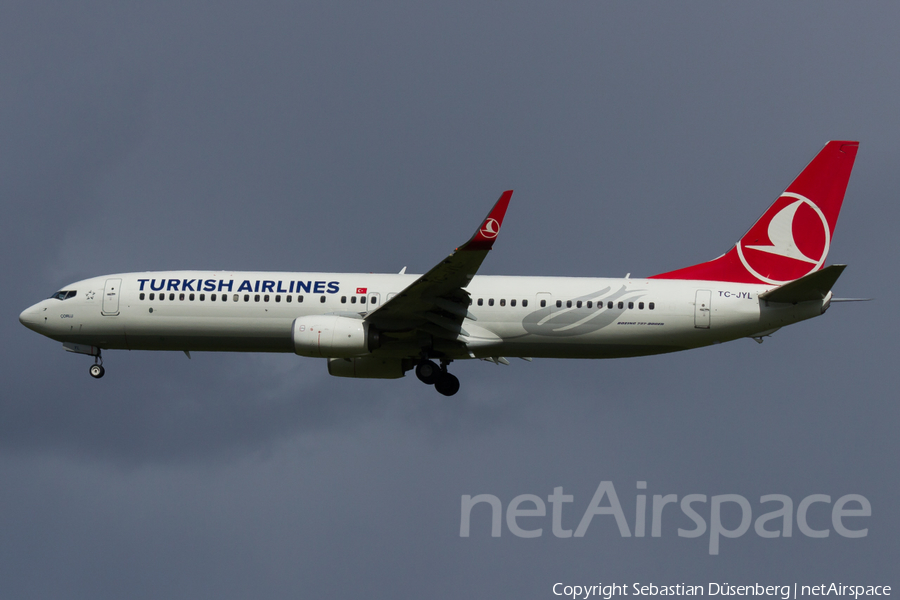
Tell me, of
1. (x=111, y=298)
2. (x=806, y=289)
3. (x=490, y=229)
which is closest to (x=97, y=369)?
(x=111, y=298)

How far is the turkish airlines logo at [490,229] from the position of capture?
110 ft

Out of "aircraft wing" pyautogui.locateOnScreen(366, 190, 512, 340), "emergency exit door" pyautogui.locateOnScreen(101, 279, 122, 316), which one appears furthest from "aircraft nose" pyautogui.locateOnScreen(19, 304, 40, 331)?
"aircraft wing" pyautogui.locateOnScreen(366, 190, 512, 340)

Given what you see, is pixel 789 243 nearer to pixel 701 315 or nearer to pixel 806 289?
pixel 806 289

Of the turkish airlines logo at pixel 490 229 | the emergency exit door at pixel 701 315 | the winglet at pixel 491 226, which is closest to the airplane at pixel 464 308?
the emergency exit door at pixel 701 315

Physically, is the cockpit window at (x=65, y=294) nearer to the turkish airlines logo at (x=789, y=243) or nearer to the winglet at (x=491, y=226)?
the winglet at (x=491, y=226)

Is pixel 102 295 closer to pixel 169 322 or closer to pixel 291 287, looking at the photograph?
pixel 169 322

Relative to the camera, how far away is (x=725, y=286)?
39438 mm

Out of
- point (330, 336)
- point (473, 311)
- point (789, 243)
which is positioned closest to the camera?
point (330, 336)

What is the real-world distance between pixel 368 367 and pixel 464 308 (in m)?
6.20

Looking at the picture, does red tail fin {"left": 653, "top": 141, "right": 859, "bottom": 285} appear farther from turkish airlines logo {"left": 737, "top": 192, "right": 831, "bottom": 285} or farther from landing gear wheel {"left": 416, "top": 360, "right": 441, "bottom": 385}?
landing gear wheel {"left": 416, "top": 360, "right": 441, "bottom": 385}

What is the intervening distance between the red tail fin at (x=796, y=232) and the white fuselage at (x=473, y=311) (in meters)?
1.30

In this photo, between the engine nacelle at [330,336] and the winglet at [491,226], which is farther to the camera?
the engine nacelle at [330,336]

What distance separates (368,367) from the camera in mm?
42062

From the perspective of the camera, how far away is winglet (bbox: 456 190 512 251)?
33.4 metres
